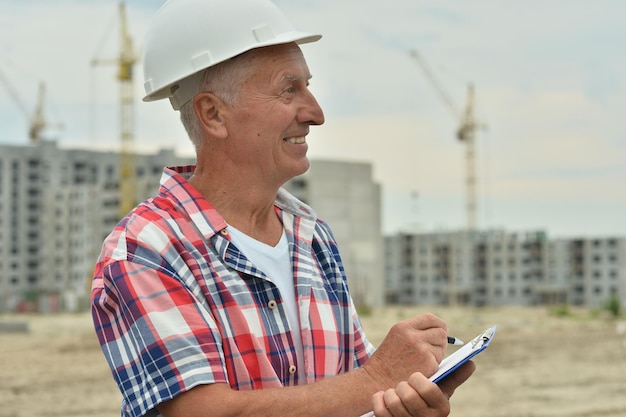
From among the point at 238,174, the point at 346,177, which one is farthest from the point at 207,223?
the point at 346,177

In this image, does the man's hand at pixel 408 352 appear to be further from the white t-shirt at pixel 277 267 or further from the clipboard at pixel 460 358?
the white t-shirt at pixel 277 267

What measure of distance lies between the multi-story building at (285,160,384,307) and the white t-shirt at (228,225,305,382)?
71.3m

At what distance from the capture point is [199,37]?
1.91m

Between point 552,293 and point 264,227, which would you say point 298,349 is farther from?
point 552,293

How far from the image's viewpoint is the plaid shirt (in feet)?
5.37

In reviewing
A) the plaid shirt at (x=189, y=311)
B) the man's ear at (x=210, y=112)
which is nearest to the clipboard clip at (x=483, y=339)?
the plaid shirt at (x=189, y=311)

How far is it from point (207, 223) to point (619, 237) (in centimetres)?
9535

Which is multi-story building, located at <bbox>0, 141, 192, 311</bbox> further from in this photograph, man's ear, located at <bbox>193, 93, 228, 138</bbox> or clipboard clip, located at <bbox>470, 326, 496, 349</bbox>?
clipboard clip, located at <bbox>470, 326, 496, 349</bbox>

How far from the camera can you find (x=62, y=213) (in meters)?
89.3

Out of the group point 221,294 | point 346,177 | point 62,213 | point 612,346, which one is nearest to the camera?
point 221,294

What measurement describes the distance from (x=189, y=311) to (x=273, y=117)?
0.44 m

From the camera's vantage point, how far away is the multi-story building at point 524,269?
91.8 metres

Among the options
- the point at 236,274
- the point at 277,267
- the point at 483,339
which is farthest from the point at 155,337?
the point at 483,339

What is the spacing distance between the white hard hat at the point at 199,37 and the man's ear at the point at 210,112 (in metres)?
0.05
